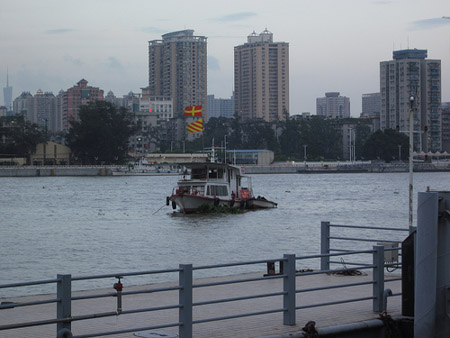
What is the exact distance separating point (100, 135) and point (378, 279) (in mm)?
177784

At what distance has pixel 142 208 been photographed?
7875 cm

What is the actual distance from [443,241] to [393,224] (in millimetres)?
47152

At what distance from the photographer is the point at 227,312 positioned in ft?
42.3

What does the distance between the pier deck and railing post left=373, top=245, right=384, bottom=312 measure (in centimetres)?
21

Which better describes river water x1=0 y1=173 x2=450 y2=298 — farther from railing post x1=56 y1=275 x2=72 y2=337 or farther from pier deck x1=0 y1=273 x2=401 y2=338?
railing post x1=56 y1=275 x2=72 y2=337

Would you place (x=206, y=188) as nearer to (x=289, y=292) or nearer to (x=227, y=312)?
(x=227, y=312)

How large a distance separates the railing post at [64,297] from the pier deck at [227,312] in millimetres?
875

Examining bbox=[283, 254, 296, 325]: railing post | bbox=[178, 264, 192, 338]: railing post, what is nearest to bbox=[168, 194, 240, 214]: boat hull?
bbox=[283, 254, 296, 325]: railing post

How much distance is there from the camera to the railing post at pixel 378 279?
1318cm

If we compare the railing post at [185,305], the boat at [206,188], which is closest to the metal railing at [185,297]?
the railing post at [185,305]

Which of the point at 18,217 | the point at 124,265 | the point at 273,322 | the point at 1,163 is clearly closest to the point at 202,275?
the point at 124,265

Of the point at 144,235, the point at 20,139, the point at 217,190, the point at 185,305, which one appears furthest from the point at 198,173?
the point at 20,139

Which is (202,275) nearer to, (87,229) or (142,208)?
(87,229)

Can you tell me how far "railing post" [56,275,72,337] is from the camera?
9719 mm
